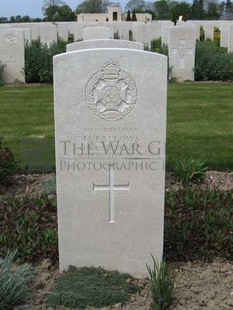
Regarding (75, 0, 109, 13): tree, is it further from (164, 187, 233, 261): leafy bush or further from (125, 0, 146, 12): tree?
(164, 187, 233, 261): leafy bush

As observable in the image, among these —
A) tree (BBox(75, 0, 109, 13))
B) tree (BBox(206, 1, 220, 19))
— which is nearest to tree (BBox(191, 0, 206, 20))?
tree (BBox(206, 1, 220, 19))

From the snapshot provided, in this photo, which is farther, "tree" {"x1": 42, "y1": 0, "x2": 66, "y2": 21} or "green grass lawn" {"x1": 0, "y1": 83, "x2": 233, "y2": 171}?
"tree" {"x1": 42, "y1": 0, "x2": 66, "y2": 21}

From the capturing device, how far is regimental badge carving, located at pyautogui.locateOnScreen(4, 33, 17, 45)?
14.4m

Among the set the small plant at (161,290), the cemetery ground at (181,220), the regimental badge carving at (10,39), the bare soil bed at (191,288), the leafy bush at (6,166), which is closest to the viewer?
the small plant at (161,290)

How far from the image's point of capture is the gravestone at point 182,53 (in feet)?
48.5

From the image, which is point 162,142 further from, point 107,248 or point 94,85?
point 107,248

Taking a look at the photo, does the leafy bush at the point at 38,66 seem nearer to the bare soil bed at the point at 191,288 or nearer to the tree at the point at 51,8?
the bare soil bed at the point at 191,288

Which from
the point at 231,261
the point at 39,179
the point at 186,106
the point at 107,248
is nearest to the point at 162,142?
the point at 107,248

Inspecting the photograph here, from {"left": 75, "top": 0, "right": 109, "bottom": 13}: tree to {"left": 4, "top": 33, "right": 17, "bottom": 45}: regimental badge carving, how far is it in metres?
78.3

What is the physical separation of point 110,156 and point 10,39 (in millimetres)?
11252

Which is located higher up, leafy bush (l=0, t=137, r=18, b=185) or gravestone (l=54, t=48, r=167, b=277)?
gravestone (l=54, t=48, r=167, b=277)

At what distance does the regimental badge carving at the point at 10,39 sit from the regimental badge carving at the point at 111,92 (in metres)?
11.2

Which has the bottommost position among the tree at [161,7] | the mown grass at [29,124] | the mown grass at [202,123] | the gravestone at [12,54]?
the mown grass at [29,124]

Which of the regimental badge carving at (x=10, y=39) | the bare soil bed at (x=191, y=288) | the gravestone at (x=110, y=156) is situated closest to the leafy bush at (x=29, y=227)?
the bare soil bed at (x=191, y=288)
